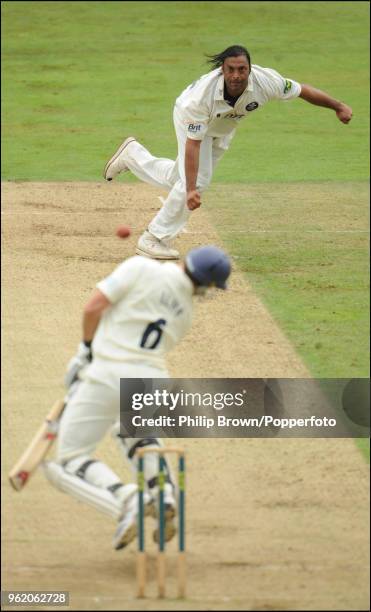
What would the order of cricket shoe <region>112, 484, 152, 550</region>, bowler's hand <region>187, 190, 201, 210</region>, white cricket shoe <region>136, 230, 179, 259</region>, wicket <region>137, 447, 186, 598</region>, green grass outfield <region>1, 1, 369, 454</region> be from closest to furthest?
1. wicket <region>137, 447, 186, 598</region>
2. cricket shoe <region>112, 484, 152, 550</region>
3. bowler's hand <region>187, 190, 201, 210</region>
4. white cricket shoe <region>136, 230, 179, 259</region>
5. green grass outfield <region>1, 1, 369, 454</region>

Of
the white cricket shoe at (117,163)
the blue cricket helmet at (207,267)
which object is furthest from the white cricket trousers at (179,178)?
the blue cricket helmet at (207,267)

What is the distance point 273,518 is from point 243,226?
231 inches

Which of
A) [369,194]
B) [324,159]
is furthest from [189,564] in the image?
[324,159]

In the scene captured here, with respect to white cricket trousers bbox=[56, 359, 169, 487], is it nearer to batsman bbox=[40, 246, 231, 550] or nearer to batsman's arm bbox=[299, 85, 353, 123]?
batsman bbox=[40, 246, 231, 550]

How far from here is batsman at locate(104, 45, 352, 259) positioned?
1072 centimetres

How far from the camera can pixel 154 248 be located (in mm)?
11617

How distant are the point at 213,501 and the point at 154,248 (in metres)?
3.77

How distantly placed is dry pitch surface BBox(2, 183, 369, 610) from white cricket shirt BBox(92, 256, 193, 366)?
116 centimetres

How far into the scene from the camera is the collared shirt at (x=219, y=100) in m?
10.8

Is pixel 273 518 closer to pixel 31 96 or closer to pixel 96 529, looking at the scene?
pixel 96 529

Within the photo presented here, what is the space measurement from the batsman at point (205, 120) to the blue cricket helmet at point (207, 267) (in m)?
3.11

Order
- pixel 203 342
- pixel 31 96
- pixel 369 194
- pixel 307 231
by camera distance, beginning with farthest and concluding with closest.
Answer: pixel 31 96 < pixel 369 194 < pixel 307 231 < pixel 203 342

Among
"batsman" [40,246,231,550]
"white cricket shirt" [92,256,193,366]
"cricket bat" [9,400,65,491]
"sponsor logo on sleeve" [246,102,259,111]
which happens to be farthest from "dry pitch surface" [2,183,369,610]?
"sponsor logo on sleeve" [246,102,259,111]

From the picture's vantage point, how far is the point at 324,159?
16.4 m
